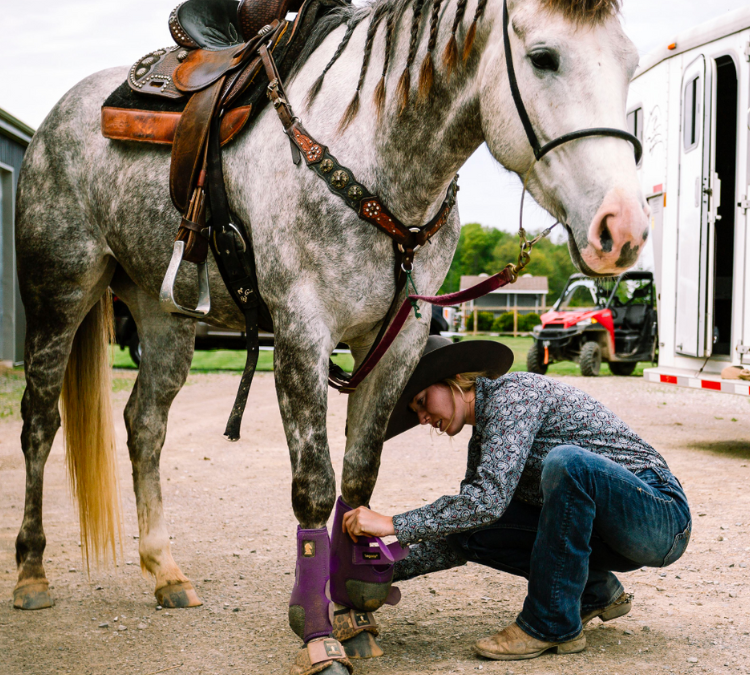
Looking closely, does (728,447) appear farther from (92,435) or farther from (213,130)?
(213,130)

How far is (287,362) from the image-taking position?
2170 millimetres

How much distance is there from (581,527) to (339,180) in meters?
1.29

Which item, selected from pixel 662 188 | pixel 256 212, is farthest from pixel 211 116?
pixel 662 188

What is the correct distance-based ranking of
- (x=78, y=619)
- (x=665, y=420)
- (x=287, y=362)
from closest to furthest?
1. (x=287, y=362)
2. (x=78, y=619)
3. (x=665, y=420)

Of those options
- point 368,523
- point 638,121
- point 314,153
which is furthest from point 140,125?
point 638,121

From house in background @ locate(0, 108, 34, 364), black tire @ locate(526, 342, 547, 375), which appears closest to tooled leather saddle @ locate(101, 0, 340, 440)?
black tire @ locate(526, 342, 547, 375)

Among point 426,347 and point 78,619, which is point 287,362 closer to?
point 426,347

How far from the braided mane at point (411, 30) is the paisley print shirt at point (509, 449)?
0.98 m

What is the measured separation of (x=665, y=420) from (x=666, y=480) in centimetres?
591

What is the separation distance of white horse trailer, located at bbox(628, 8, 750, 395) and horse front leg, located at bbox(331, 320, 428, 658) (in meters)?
4.32

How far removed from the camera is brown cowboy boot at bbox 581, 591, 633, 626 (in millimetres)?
2607

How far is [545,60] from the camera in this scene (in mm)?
1829

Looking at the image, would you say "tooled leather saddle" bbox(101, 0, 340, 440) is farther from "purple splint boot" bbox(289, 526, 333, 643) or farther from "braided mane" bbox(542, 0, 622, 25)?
"braided mane" bbox(542, 0, 622, 25)

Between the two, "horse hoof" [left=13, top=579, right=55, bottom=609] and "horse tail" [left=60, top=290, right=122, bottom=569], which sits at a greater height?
"horse tail" [left=60, top=290, right=122, bottom=569]
